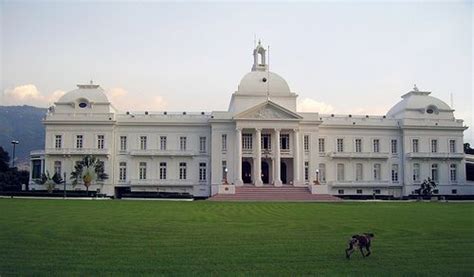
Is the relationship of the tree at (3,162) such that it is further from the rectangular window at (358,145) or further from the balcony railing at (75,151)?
the rectangular window at (358,145)

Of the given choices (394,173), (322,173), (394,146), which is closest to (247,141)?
(322,173)

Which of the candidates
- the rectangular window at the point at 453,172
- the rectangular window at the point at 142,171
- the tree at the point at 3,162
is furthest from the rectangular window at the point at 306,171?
the tree at the point at 3,162

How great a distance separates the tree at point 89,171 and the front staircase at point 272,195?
14.2 meters

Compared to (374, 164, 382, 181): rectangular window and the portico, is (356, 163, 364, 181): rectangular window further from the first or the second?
the portico

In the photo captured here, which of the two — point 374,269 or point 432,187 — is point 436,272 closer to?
point 374,269

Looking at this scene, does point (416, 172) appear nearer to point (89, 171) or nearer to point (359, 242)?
point (89, 171)

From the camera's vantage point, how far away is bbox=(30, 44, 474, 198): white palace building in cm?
5428

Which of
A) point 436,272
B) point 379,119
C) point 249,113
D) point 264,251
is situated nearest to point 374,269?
point 436,272

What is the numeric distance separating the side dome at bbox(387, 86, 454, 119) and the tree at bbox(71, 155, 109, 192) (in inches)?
1400

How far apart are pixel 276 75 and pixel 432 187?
71.6 ft

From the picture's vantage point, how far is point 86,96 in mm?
57219

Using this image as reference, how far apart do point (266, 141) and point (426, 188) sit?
18565mm

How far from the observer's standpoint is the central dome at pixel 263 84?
56.7m

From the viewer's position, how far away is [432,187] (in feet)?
186
